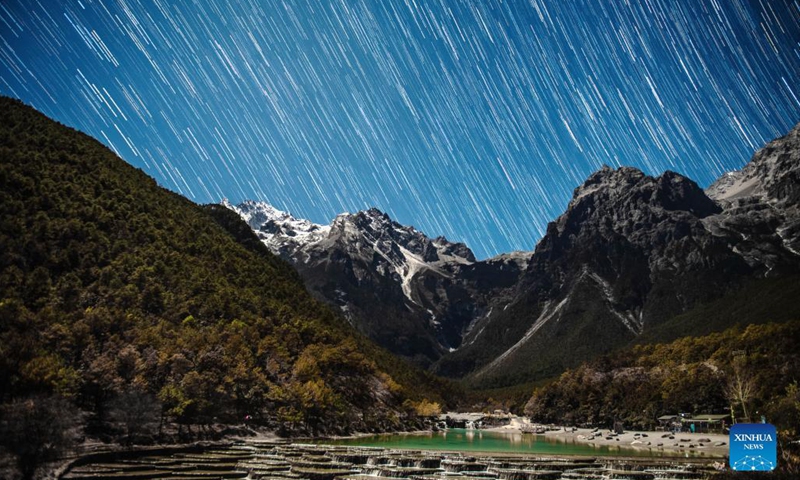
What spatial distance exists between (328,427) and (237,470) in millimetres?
58607

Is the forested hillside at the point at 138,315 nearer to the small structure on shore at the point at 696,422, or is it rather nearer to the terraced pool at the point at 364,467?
the terraced pool at the point at 364,467

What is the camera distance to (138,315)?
342 feet

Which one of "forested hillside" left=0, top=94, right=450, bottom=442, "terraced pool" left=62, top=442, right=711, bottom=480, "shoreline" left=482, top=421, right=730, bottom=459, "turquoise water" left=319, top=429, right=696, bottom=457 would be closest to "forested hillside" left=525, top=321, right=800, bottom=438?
"shoreline" left=482, top=421, right=730, bottom=459

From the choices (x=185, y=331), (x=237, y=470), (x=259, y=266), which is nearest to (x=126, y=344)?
(x=185, y=331)

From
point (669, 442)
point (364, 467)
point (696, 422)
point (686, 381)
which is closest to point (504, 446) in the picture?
point (669, 442)

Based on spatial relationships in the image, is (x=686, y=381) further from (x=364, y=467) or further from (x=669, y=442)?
(x=364, y=467)

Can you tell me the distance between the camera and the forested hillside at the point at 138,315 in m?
80.6

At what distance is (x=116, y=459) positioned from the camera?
195 ft

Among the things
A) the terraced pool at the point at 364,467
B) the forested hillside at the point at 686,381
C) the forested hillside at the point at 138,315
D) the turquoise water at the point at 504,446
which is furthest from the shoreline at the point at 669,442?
the forested hillside at the point at 138,315

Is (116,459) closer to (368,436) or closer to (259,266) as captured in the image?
(368,436)

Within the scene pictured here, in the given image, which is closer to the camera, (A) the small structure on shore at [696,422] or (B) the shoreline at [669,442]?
(B) the shoreline at [669,442]

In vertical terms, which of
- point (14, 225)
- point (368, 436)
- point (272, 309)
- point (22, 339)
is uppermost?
point (14, 225)

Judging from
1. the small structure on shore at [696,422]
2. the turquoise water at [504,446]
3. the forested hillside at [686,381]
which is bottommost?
the turquoise water at [504,446]

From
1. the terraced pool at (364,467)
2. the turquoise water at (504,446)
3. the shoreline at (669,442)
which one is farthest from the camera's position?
the turquoise water at (504,446)
